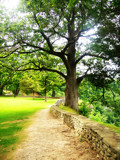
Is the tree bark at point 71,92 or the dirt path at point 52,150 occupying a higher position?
the tree bark at point 71,92

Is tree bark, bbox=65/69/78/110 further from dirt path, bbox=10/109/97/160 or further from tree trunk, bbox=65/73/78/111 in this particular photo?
dirt path, bbox=10/109/97/160

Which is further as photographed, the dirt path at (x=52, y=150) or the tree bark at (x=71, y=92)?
the tree bark at (x=71, y=92)

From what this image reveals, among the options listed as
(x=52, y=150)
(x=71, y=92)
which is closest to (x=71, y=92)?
(x=71, y=92)

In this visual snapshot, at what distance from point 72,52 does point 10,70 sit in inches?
257

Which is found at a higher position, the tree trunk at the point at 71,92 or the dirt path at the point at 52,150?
the tree trunk at the point at 71,92

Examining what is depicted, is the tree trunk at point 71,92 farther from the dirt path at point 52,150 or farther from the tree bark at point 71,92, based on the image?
the dirt path at point 52,150

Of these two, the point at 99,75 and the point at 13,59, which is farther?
the point at 13,59

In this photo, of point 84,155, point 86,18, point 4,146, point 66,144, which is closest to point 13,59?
point 86,18

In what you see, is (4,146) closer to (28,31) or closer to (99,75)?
(99,75)

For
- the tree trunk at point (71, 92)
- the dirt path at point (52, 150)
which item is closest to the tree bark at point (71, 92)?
the tree trunk at point (71, 92)

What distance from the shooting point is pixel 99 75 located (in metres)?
9.28

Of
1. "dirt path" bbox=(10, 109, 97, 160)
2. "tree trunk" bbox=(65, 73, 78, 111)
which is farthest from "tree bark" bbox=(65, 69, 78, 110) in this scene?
"dirt path" bbox=(10, 109, 97, 160)

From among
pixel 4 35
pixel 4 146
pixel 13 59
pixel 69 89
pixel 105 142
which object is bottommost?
pixel 4 146

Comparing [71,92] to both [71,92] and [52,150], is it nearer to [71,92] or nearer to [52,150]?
[71,92]
